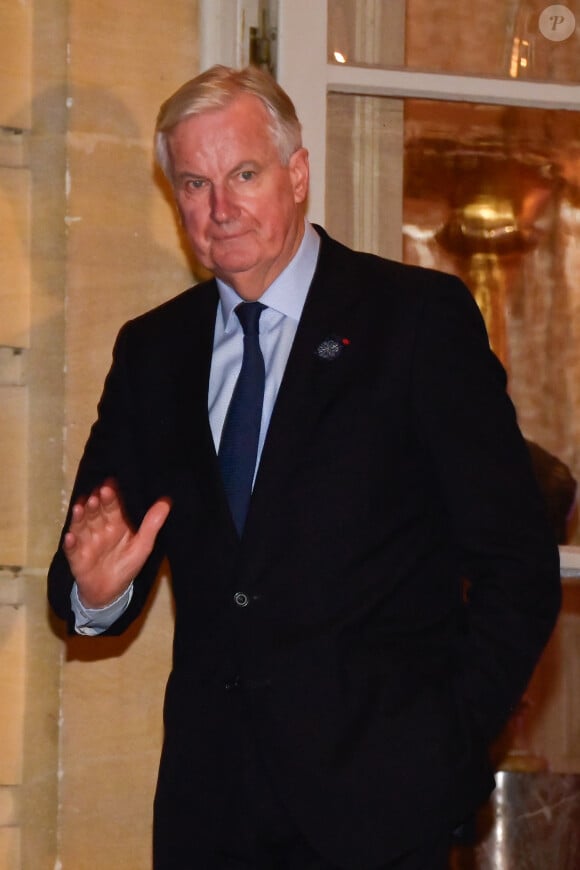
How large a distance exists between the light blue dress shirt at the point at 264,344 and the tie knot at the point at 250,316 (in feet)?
0.04

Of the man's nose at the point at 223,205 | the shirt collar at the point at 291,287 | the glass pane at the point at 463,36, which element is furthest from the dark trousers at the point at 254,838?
the glass pane at the point at 463,36

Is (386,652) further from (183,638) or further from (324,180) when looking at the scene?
(324,180)

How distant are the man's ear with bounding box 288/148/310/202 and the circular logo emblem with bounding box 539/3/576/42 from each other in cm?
102

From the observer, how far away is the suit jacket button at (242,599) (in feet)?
7.16

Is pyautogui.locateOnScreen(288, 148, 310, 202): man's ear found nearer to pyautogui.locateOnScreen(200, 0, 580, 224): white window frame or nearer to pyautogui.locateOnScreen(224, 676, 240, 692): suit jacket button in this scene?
pyautogui.locateOnScreen(200, 0, 580, 224): white window frame

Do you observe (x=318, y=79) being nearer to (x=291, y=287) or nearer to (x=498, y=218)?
(x=498, y=218)

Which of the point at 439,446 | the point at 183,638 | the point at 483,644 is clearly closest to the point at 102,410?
the point at 183,638

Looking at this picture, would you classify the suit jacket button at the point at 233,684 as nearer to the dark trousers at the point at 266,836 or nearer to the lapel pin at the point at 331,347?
the dark trousers at the point at 266,836

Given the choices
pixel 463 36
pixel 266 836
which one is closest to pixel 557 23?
pixel 463 36

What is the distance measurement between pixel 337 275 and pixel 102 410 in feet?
1.76

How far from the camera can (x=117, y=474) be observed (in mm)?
2541

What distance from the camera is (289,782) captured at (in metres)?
2.13

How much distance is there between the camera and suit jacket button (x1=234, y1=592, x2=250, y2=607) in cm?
218

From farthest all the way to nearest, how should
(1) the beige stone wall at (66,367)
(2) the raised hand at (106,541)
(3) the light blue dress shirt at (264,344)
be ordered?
(1) the beige stone wall at (66,367)
(3) the light blue dress shirt at (264,344)
(2) the raised hand at (106,541)
